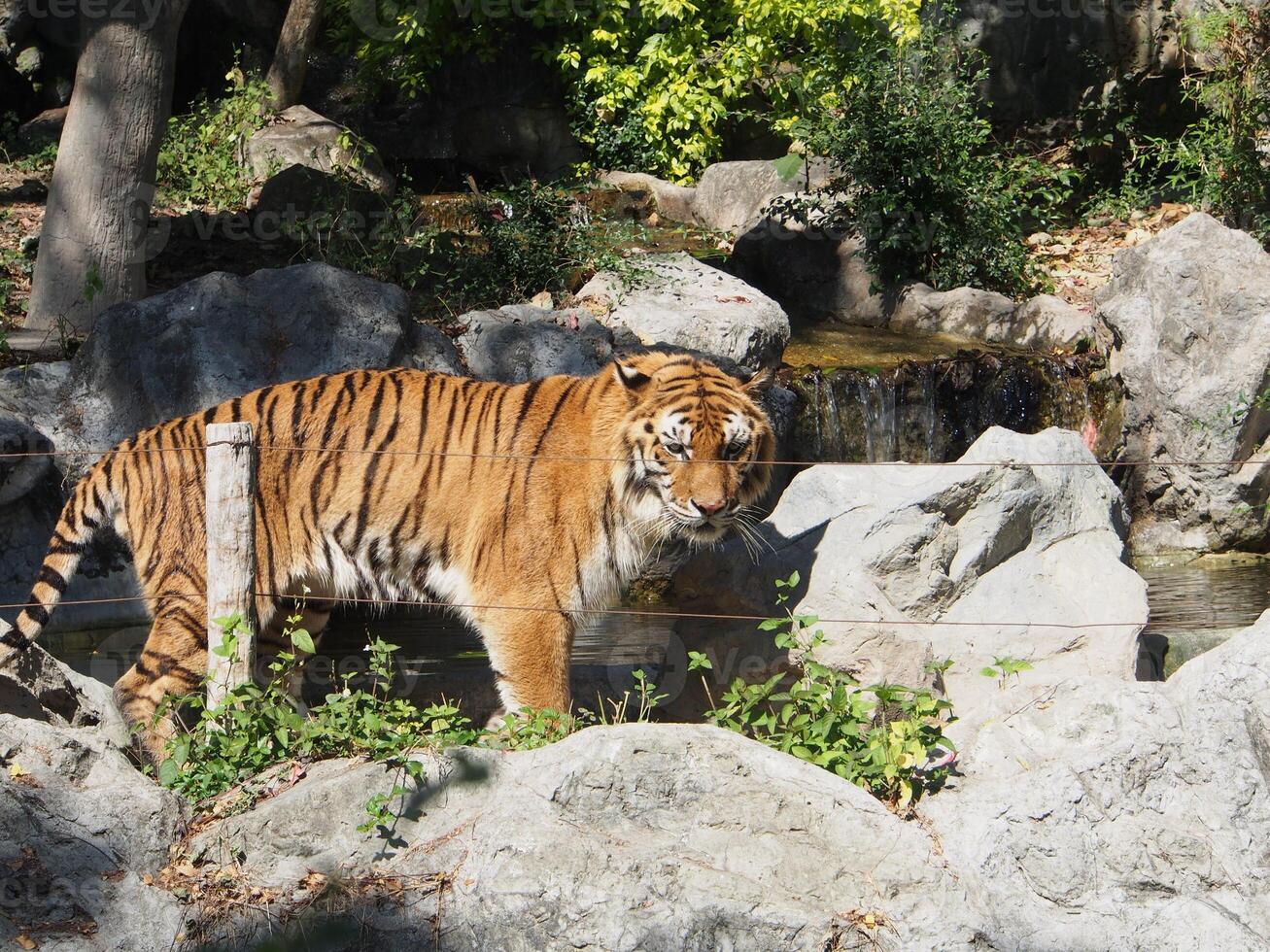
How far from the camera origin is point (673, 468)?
526 centimetres

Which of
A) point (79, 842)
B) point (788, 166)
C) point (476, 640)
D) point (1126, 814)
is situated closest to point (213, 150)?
point (788, 166)

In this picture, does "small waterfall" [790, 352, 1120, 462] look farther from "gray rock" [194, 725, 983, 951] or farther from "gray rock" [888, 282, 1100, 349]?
"gray rock" [194, 725, 983, 951]

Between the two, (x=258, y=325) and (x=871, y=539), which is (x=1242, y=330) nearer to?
(x=871, y=539)

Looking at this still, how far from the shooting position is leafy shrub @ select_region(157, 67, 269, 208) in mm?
12906

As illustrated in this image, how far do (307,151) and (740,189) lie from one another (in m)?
4.24

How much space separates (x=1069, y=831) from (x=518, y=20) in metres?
12.6

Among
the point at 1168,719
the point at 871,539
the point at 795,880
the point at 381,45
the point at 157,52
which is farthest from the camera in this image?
the point at 381,45

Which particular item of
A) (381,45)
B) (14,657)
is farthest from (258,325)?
(381,45)

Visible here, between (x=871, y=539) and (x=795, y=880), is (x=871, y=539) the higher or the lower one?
the higher one

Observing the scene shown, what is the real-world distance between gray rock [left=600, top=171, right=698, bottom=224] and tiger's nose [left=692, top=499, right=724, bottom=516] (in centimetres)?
866

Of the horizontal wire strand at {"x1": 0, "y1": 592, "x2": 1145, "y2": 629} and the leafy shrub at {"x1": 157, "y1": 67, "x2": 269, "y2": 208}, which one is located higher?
the leafy shrub at {"x1": 157, "y1": 67, "x2": 269, "y2": 208}

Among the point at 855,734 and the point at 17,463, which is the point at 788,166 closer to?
the point at 17,463

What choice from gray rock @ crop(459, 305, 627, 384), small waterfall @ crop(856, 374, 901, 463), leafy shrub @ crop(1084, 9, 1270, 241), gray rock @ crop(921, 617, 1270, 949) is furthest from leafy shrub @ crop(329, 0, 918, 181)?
gray rock @ crop(921, 617, 1270, 949)

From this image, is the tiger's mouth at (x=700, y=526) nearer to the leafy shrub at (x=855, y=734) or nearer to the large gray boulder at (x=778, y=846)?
the leafy shrub at (x=855, y=734)
